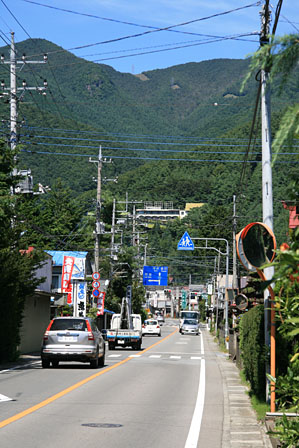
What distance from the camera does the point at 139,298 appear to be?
3356 inches

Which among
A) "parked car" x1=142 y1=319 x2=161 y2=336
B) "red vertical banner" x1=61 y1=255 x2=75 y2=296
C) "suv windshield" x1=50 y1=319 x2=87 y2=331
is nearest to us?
"suv windshield" x1=50 y1=319 x2=87 y2=331

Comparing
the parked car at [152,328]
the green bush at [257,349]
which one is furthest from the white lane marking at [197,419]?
the parked car at [152,328]

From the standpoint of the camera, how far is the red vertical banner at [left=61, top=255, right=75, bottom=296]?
48.9 m

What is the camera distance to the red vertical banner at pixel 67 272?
4888 centimetres

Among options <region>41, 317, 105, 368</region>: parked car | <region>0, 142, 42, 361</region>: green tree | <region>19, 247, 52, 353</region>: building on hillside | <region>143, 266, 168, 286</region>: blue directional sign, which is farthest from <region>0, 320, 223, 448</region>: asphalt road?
<region>143, 266, 168, 286</region>: blue directional sign

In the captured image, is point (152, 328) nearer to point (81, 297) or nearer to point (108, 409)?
point (81, 297)

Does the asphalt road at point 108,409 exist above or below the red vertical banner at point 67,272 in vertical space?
below

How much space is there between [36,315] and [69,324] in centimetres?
1501

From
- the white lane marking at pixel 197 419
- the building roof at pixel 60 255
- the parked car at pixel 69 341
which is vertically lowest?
the white lane marking at pixel 197 419

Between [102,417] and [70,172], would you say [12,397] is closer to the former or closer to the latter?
[102,417]

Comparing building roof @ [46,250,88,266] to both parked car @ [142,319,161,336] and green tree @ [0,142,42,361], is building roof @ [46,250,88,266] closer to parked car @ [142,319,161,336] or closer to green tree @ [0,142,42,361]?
parked car @ [142,319,161,336]

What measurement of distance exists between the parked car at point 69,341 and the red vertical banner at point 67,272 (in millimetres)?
24836

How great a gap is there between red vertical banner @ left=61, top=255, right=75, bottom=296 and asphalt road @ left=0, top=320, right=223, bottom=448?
2518 cm

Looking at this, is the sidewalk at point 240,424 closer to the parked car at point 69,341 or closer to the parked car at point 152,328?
the parked car at point 69,341
